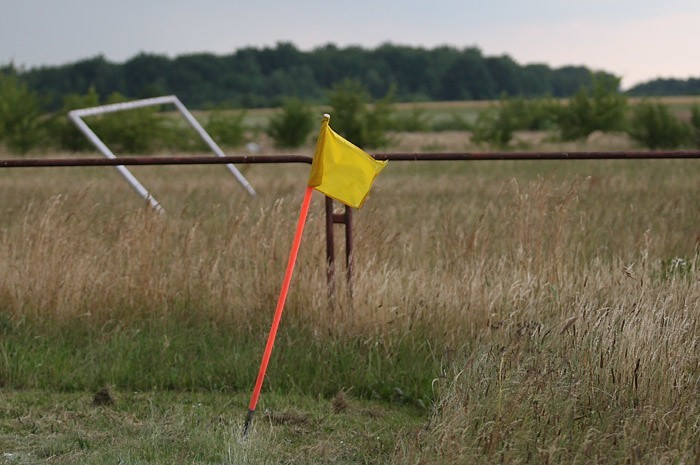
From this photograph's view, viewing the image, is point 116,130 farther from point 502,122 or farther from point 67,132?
point 502,122

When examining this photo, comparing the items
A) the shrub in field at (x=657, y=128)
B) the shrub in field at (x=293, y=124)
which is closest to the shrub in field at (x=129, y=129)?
the shrub in field at (x=293, y=124)

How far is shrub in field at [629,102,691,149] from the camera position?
34.0 metres

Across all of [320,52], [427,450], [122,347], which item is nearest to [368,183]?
[427,450]

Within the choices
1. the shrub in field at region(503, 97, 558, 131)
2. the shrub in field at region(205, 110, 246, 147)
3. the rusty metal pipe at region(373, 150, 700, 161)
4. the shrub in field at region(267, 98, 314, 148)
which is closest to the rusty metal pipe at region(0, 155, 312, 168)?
the rusty metal pipe at region(373, 150, 700, 161)

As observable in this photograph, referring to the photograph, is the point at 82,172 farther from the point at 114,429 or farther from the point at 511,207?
the point at 114,429

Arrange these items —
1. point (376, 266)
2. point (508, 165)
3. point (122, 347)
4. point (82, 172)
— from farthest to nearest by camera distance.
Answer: point (508, 165)
point (82, 172)
point (376, 266)
point (122, 347)

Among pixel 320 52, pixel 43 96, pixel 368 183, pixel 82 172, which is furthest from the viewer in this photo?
pixel 320 52

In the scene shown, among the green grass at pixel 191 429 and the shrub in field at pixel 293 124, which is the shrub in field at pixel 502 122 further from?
the green grass at pixel 191 429

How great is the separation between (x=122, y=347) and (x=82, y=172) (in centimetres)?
1693

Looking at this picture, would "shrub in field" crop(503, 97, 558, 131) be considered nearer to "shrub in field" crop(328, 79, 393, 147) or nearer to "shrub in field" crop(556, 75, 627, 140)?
"shrub in field" crop(556, 75, 627, 140)

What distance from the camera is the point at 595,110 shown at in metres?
37.6

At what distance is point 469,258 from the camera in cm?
815

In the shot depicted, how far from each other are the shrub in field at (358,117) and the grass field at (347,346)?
86.6 feet

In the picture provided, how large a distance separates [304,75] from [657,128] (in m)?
61.6
